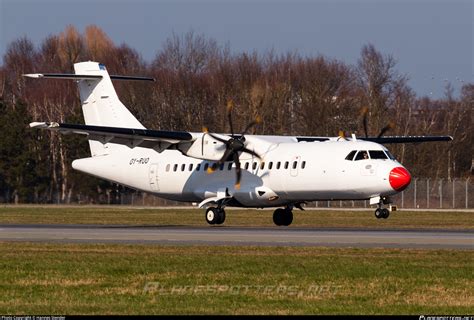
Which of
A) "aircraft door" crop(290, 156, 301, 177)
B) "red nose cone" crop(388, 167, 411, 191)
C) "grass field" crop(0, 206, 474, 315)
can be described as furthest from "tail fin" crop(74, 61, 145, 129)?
"grass field" crop(0, 206, 474, 315)

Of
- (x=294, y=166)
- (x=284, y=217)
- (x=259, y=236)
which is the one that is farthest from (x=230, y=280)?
(x=284, y=217)

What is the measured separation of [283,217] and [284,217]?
0.16ft

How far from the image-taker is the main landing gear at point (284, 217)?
41438 millimetres

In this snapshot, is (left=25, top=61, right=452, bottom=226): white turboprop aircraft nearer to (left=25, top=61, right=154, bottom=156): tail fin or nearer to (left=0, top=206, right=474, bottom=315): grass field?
(left=25, top=61, right=154, bottom=156): tail fin

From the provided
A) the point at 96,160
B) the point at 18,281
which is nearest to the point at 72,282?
the point at 18,281

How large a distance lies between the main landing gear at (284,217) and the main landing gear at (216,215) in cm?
241

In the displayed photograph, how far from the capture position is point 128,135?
3903cm

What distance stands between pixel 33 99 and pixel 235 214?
2103 inches

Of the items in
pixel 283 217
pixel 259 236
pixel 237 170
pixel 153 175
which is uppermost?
pixel 237 170

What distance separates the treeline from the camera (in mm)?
79312

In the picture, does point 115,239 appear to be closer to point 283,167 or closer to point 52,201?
point 283,167

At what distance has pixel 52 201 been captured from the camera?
82.4 meters

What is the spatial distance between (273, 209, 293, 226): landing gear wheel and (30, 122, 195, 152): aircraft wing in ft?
14.2

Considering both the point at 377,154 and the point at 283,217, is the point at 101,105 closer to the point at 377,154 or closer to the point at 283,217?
the point at 283,217
